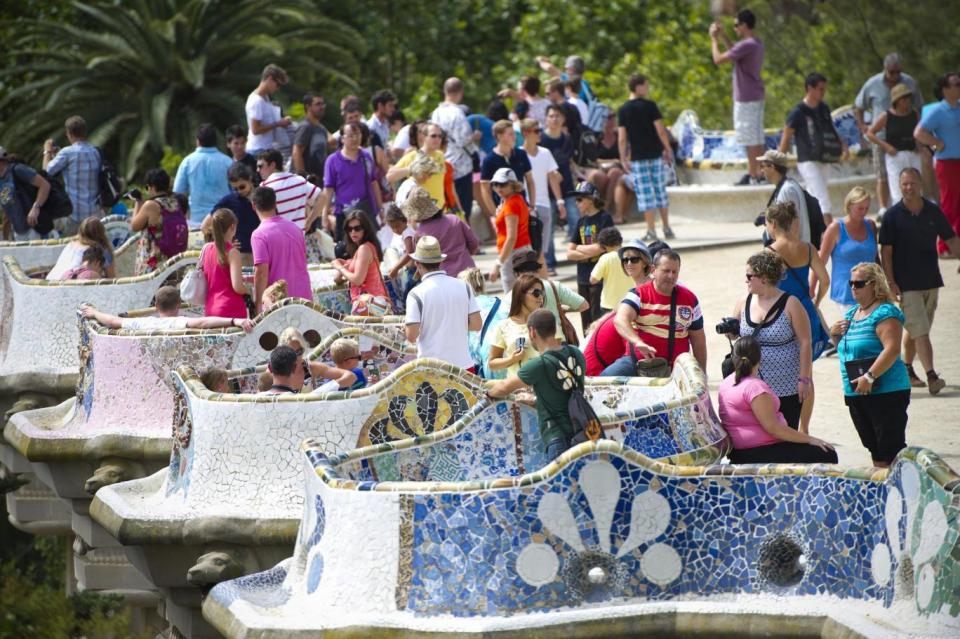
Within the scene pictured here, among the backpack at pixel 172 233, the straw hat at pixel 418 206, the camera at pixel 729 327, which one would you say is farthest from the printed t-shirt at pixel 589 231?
the backpack at pixel 172 233

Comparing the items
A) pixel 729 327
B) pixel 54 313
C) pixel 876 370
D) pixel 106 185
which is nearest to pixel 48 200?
pixel 106 185

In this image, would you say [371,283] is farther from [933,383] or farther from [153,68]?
[153,68]

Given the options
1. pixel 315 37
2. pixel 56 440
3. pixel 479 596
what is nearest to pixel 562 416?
pixel 479 596

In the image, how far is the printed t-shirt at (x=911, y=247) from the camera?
12.4m

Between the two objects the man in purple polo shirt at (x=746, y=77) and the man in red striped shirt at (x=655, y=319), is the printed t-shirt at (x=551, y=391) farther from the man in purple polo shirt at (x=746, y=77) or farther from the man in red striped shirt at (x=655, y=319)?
the man in purple polo shirt at (x=746, y=77)

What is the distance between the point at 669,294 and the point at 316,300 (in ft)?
12.2

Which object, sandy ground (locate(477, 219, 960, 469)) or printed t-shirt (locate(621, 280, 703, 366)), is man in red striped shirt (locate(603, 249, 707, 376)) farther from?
sandy ground (locate(477, 219, 960, 469))

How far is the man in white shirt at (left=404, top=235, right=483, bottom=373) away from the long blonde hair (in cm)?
193

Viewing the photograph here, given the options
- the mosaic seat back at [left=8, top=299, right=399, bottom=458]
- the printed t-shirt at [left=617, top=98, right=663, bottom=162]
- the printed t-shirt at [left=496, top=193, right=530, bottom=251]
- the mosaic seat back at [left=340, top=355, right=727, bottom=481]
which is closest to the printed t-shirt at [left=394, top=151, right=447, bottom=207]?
the printed t-shirt at [left=496, top=193, right=530, bottom=251]

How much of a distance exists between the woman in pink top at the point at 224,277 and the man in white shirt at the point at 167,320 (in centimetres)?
15

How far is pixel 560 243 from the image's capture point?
66.2 ft

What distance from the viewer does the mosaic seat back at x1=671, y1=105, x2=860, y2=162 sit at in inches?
857

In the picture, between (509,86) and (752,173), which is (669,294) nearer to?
(752,173)

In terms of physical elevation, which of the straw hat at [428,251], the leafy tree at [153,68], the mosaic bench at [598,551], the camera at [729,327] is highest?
the leafy tree at [153,68]
